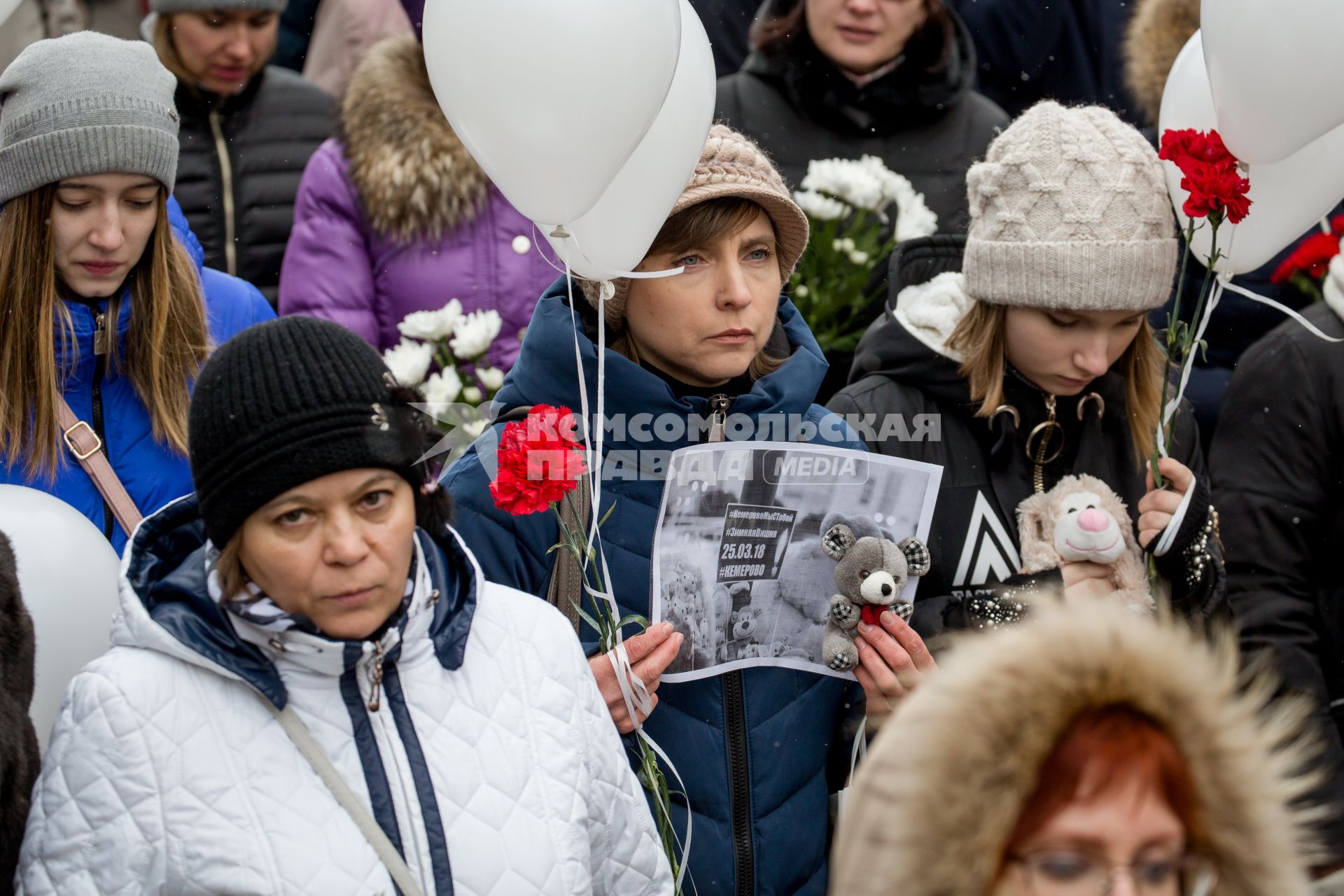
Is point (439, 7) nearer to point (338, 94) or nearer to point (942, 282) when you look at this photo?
point (942, 282)

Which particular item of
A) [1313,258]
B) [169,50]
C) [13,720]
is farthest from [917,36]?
[13,720]

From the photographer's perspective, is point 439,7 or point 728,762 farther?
point 728,762

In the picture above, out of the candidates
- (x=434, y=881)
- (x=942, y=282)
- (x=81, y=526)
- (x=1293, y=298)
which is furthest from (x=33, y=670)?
(x=1293, y=298)

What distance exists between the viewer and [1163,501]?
3.04 meters

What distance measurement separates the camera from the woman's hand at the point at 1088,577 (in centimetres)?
303

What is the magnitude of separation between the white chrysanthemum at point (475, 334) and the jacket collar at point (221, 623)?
1.70 metres

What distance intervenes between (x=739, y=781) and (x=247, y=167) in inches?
113

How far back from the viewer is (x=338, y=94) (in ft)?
15.5

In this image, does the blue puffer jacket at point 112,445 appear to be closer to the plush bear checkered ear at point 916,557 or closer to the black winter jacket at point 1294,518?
the plush bear checkered ear at point 916,557

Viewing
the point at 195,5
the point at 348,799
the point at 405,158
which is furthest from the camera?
the point at 195,5

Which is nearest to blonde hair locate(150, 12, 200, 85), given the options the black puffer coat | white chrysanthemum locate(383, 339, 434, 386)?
white chrysanthemum locate(383, 339, 434, 386)

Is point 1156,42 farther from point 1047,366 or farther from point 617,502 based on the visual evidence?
point 617,502

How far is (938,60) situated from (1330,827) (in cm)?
253

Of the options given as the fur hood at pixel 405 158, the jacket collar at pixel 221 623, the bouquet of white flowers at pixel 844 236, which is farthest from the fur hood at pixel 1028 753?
the fur hood at pixel 405 158
